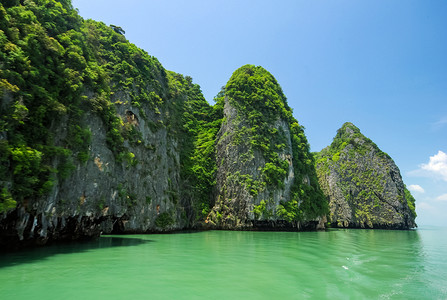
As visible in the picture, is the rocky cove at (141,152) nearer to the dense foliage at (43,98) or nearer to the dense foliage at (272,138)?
the dense foliage at (43,98)

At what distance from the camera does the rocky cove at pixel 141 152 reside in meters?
13.2

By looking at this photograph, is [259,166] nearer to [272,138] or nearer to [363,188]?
[272,138]

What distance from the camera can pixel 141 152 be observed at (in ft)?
95.5

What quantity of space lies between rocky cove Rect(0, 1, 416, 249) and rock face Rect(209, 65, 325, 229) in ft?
0.62

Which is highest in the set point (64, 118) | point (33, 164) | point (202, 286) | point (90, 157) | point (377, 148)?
point (377, 148)

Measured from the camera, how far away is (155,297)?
21.2 ft

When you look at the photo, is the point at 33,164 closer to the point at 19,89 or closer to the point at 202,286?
the point at 19,89

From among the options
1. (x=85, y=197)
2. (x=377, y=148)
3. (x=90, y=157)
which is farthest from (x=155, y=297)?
(x=377, y=148)

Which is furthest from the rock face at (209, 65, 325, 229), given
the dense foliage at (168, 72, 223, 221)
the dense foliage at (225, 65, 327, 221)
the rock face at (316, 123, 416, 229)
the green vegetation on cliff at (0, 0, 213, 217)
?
the rock face at (316, 123, 416, 229)

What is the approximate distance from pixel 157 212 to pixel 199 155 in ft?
45.6

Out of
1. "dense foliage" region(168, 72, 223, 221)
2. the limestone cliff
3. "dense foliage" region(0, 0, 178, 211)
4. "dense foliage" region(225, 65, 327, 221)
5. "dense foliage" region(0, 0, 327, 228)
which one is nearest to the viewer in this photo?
"dense foliage" region(0, 0, 178, 211)

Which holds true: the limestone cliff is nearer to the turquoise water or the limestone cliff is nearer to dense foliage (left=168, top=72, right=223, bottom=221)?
the turquoise water

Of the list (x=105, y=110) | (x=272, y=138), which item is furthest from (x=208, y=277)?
(x=272, y=138)

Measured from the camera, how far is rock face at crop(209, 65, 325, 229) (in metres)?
35.8
